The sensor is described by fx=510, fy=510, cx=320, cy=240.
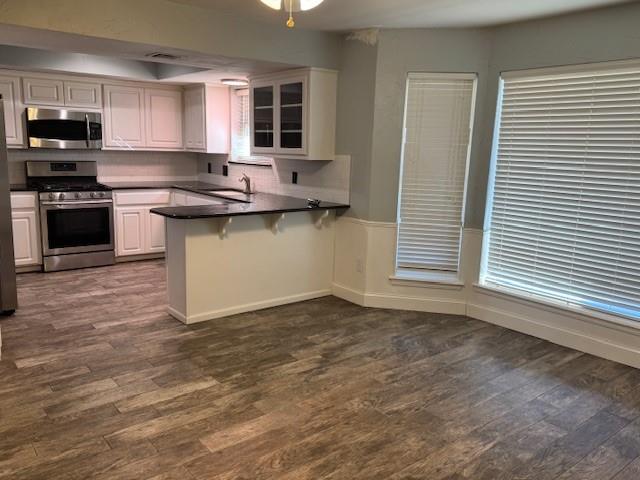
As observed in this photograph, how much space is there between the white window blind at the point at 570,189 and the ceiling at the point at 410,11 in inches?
19.0

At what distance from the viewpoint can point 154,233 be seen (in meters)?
6.29

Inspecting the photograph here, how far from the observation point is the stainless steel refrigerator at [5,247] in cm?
405

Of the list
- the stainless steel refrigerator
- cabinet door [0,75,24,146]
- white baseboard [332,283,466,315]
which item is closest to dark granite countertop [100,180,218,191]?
cabinet door [0,75,24,146]

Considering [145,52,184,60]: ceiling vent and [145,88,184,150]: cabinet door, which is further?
[145,88,184,150]: cabinet door

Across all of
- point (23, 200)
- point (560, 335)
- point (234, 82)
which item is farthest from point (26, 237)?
point (560, 335)

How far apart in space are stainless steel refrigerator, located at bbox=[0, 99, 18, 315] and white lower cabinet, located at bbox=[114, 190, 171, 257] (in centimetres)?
185

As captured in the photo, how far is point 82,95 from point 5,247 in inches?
96.2

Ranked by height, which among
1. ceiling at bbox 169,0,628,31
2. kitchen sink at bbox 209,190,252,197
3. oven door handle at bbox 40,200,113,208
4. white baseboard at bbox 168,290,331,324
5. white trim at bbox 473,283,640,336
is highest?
ceiling at bbox 169,0,628,31

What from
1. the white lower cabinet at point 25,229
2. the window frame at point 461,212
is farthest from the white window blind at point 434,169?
the white lower cabinet at point 25,229

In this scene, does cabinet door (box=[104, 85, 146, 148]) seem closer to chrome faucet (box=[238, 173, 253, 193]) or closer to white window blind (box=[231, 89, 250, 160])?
white window blind (box=[231, 89, 250, 160])

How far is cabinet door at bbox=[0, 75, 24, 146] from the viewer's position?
17.7ft

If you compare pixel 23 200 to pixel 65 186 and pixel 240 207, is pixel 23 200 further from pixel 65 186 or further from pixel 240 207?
pixel 240 207

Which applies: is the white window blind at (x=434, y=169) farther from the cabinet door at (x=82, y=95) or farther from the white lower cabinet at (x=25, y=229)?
the white lower cabinet at (x=25, y=229)

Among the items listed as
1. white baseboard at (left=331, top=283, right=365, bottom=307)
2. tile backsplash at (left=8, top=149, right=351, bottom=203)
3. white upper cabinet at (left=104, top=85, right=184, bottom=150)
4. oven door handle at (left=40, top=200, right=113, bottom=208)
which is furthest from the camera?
white upper cabinet at (left=104, top=85, right=184, bottom=150)
